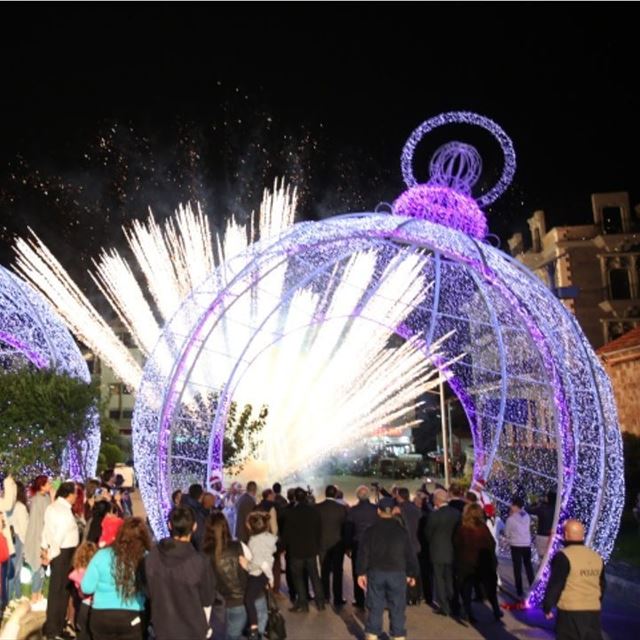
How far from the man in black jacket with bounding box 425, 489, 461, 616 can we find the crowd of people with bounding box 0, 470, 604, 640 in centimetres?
1

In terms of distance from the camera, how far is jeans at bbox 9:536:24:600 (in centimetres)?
973

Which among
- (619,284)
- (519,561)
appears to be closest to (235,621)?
(519,561)

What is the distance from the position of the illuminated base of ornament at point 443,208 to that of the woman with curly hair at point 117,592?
828cm

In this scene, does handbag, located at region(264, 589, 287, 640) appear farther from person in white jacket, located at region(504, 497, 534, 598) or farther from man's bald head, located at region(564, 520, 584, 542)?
person in white jacket, located at region(504, 497, 534, 598)

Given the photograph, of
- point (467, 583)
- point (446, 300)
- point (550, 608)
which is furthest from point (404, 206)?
point (550, 608)

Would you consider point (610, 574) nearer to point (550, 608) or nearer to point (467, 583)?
point (467, 583)

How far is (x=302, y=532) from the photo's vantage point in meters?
10.0

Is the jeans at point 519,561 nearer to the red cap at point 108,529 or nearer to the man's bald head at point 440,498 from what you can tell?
the man's bald head at point 440,498

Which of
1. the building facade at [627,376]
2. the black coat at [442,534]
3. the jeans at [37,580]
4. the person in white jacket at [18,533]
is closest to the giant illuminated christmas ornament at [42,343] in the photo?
the person in white jacket at [18,533]

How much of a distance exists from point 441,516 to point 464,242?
4.03 m

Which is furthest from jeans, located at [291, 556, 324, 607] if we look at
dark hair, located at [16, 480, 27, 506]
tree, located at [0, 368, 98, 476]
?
tree, located at [0, 368, 98, 476]

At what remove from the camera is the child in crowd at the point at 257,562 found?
7633 millimetres

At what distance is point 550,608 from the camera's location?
5.89m

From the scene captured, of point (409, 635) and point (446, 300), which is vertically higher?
point (446, 300)
